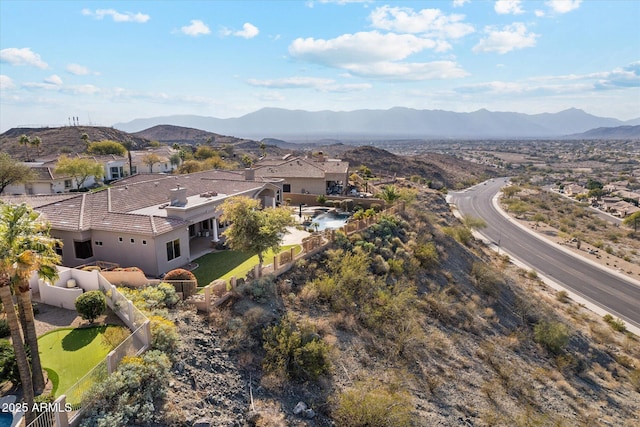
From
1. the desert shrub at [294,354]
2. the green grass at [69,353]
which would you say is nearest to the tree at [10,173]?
the green grass at [69,353]

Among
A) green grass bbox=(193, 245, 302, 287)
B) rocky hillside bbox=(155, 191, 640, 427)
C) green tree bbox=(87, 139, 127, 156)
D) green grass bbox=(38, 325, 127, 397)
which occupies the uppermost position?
green tree bbox=(87, 139, 127, 156)

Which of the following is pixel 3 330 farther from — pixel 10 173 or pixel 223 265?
pixel 10 173

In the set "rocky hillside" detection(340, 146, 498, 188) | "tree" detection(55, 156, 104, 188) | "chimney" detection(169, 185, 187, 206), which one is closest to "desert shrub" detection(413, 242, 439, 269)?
"chimney" detection(169, 185, 187, 206)

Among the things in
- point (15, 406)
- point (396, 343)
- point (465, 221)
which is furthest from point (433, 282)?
point (465, 221)

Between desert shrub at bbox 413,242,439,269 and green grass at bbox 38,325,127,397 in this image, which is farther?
desert shrub at bbox 413,242,439,269

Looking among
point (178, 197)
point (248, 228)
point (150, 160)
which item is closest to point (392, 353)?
point (248, 228)

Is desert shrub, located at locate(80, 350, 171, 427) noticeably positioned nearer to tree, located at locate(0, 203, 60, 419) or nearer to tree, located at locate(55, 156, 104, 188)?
tree, located at locate(0, 203, 60, 419)
